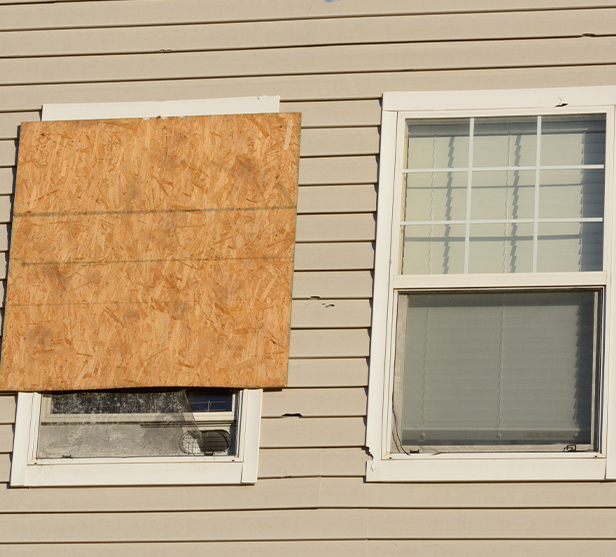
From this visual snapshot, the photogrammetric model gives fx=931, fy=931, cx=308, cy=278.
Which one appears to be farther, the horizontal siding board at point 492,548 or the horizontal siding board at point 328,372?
the horizontal siding board at point 328,372

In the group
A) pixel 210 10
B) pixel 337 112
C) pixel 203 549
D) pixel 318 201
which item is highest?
pixel 210 10

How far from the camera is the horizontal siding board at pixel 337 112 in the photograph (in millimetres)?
5133

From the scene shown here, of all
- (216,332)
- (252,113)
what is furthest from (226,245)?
(252,113)

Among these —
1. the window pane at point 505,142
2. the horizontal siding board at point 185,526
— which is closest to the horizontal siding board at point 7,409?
the horizontal siding board at point 185,526

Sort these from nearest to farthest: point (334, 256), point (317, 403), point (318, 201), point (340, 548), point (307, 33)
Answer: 1. point (340, 548)
2. point (317, 403)
3. point (334, 256)
4. point (318, 201)
5. point (307, 33)

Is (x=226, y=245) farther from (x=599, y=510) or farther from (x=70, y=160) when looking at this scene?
(x=599, y=510)

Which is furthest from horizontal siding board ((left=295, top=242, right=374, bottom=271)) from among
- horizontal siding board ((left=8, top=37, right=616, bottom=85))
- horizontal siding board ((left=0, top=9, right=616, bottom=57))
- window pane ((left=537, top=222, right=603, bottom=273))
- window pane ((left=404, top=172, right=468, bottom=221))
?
horizontal siding board ((left=0, top=9, right=616, bottom=57))

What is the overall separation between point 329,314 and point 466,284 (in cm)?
72

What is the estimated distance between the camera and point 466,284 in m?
4.78

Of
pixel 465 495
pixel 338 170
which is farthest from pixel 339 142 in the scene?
pixel 465 495

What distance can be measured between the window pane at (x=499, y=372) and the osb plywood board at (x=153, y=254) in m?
0.70

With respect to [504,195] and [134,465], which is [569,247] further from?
[134,465]

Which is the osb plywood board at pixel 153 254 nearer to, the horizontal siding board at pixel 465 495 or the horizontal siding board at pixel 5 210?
the horizontal siding board at pixel 5 210

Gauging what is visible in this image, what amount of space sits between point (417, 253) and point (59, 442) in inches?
84.1
